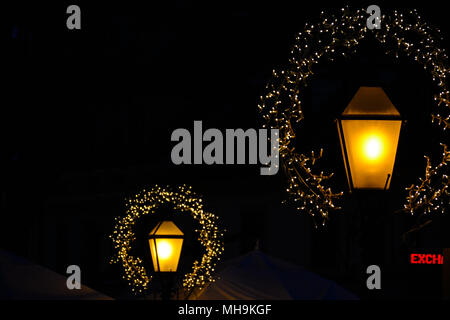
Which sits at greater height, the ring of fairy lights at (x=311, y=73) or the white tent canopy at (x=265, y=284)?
the ring of fairy lights at (x=311, y=73)

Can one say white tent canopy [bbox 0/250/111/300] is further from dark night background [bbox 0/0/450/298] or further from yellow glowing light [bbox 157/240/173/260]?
dark night background [bbox 0/0/450/298]

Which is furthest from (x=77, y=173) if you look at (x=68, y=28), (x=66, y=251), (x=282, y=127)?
(x=282, y=127)

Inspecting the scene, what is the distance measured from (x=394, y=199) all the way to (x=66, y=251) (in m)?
10.8

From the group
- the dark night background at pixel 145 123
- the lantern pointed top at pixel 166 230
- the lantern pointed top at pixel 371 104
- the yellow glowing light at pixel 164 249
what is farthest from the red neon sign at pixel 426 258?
the lantern pointed top at pixel 371 104

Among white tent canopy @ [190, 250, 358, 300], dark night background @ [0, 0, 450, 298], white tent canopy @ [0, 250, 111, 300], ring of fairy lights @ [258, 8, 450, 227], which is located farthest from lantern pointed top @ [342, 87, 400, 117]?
dark night background @ [0, 0, 450, 298]

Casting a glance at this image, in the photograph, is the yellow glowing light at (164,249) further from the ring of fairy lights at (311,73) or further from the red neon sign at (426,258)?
the red neon sign at (426,258)

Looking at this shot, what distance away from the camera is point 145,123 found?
30.2m

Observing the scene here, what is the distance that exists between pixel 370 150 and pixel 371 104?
347 millimetres

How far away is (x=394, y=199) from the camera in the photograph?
2483cm

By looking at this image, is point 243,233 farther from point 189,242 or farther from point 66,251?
point 66,251

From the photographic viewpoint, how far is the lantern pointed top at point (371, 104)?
7184mm

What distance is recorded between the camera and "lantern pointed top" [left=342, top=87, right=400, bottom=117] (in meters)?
7.18

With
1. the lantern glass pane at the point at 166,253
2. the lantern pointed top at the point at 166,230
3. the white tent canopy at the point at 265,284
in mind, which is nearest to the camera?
the lantern glass pane at the point at 166,253

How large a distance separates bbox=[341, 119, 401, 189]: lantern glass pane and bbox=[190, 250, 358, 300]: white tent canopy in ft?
26.7
